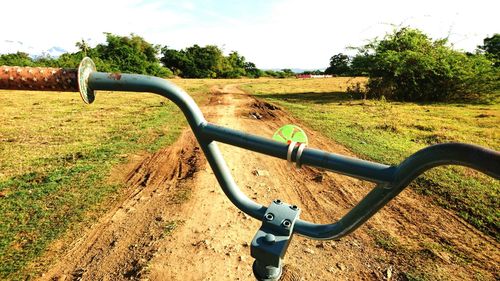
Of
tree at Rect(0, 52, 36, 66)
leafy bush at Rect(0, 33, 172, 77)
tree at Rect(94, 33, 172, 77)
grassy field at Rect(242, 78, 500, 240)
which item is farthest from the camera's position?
tree at Rect(94, 33, 172, 77)

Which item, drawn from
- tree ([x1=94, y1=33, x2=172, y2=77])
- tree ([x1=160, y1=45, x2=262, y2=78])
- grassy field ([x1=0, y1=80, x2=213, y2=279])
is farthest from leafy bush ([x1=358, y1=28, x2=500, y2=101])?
tree ([x1=160, y1=45, x2=262, y2=78])

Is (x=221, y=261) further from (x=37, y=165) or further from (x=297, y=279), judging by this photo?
(x=37, y=165)

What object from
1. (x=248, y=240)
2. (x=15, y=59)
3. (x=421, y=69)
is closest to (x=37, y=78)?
(x=248, y=240)

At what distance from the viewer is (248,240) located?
12.5ft

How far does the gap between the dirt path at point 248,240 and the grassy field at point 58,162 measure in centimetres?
56

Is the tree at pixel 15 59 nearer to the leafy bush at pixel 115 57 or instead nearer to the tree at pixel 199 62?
the leafy bush at pixel 115 57

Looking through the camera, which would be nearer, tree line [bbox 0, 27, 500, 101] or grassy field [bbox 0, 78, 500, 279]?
grassy field [bbox 0, 78, 500, 279]

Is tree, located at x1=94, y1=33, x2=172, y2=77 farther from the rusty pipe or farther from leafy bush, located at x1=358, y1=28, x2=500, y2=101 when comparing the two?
the rusty pipe

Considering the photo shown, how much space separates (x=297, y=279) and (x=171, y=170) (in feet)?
12.0

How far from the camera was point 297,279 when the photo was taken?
3.20 meters

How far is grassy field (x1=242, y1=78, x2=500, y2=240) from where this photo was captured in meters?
4.88

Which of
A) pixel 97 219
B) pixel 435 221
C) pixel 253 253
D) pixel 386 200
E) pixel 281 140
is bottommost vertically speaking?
pixel 97 219

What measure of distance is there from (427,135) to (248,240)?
7.51 meters

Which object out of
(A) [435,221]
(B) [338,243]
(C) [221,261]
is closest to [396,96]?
(A) [435,221]
